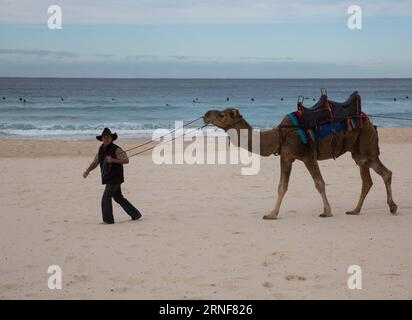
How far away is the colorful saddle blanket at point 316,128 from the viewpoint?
376 inches

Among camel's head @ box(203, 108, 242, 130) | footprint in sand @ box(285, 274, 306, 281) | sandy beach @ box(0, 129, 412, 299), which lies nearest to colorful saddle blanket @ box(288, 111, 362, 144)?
camel's head @ box(203, 108, 242, 130)

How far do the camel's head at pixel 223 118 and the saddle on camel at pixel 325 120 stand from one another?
101 centimetres

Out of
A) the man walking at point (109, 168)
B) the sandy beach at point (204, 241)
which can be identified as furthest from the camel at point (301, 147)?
→ the man walking at point (109, 168)

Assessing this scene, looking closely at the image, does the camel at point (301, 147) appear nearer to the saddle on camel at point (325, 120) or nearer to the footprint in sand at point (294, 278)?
the saddle on camel at point (325, 120)

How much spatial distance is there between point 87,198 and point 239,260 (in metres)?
5.55

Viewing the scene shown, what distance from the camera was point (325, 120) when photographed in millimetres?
9672

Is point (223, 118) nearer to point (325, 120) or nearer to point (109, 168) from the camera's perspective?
point (325, 120)

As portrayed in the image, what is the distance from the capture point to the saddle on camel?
957 cm

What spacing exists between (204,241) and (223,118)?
1841mm

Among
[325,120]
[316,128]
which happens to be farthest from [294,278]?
[325,120]

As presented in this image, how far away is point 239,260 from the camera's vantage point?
7.50 meters

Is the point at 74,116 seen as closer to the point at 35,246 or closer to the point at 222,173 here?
the point at 222,173

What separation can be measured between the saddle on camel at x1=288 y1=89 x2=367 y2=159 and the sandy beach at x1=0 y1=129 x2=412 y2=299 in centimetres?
129

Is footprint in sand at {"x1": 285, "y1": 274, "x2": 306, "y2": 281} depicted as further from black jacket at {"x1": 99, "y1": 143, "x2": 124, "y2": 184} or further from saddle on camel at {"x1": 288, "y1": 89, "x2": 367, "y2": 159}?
black jacket at {"x1": 99, "y1": 143, "x2": 124, "y2": 184}
